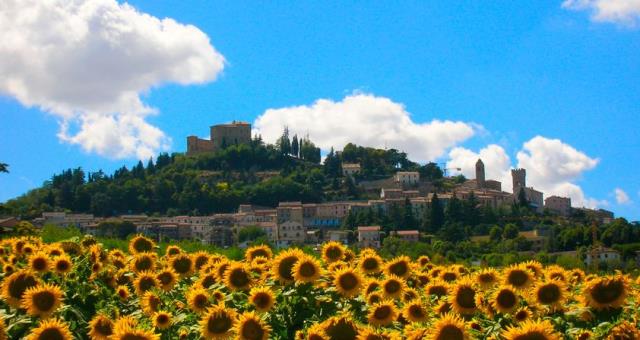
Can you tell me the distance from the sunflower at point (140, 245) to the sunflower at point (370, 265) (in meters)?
2.17

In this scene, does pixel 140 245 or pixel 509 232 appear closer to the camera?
pixel 140 245

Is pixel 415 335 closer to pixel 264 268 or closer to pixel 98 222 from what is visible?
pixel 264 268

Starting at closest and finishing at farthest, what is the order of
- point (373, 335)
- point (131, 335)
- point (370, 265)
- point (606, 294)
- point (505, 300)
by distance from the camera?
point (373, 335) → point (131, 335) → point (606, 294) → point (505, 300) → point (370, 265)

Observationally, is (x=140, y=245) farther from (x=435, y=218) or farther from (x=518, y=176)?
(x=518, y=176)

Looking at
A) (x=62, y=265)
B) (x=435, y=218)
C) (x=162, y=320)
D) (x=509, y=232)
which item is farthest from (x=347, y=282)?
(x=435, y=218)

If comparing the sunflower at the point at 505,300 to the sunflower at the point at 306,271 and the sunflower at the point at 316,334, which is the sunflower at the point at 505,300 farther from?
the sunflower at the point at 316,334

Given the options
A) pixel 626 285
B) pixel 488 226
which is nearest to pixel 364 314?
pixel 626 285

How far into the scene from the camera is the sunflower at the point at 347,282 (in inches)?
209

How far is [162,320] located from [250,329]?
0.84 meters

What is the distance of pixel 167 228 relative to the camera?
117 meters

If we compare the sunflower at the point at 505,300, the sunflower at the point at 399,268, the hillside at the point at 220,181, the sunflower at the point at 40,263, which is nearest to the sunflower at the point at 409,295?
the sunflower at the point at 399,268

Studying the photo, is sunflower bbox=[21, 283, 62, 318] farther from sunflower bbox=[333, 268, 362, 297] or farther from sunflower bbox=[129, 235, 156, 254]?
sunflower bbox=[129, 235, 156, 254]

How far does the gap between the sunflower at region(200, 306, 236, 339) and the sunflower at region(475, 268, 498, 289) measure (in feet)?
5.90

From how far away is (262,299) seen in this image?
5.04 meters
